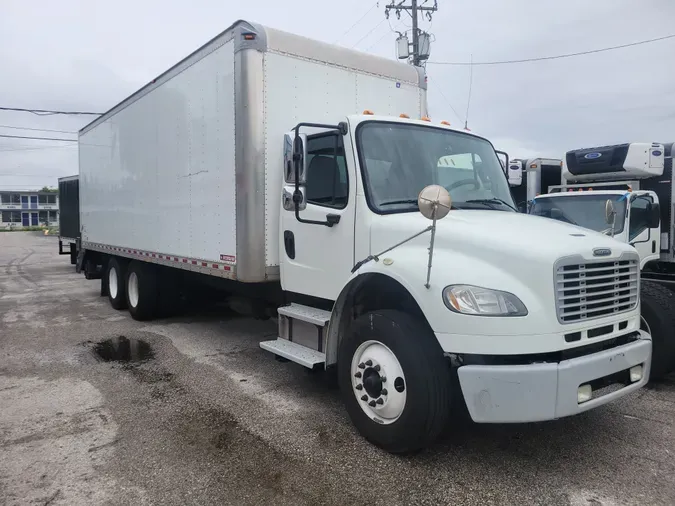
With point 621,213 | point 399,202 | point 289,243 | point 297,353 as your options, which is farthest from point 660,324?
point 289,243

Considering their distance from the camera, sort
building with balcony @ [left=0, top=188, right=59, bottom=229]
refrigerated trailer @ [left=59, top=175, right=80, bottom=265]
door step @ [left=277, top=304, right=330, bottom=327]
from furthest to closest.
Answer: building with balcony @ [left=0, top=188, right=59, bottom=229]
refrigerated trailer @ [left=59, top=175, right=80, bottom=265]
door step @ [left=277, top=304, right=330, bottom=327]

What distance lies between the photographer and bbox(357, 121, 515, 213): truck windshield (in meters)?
4.31

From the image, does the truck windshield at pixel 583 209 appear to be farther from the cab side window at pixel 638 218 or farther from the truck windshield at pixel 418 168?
the truck windshield at pixel 418 168

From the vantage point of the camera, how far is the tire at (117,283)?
973cm

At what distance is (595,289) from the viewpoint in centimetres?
350

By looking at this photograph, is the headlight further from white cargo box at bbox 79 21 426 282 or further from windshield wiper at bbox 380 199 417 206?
white cargo box at bbox 79 21 426 282

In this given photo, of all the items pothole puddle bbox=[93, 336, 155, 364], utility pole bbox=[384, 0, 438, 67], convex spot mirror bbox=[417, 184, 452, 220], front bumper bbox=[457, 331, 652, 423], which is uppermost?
utility pole bbox=[384, 0, 438, 67]

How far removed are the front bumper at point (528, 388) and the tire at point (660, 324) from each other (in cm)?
227

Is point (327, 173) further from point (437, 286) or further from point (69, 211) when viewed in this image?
point (69, 211)

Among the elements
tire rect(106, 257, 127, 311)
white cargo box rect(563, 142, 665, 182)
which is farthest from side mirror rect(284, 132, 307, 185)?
tire rect(106, 257, 127, 311)

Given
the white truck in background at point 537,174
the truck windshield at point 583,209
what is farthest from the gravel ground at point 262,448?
the white truck in background at point 537,174

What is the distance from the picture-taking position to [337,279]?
4609 mm

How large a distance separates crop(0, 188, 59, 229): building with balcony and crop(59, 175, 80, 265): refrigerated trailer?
259ft

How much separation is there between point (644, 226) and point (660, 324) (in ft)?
8.95
